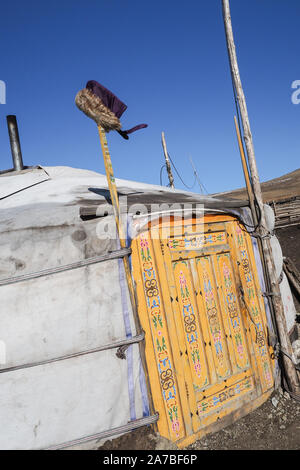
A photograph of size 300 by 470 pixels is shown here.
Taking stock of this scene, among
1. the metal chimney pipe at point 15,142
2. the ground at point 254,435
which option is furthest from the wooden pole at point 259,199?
the metal chimney pipe at point 15,142

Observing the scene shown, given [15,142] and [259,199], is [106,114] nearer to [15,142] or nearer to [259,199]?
[259,199]

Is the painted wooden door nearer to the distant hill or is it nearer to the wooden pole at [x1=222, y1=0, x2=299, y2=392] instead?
the wooden pole at [x1=222, y1=0, x2=299, y2=392]

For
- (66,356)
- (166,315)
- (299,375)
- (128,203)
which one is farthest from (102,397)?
(299,375)

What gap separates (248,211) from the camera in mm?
3283

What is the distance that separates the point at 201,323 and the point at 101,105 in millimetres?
1917

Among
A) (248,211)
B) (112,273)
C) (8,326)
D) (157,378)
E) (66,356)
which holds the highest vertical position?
(248,211)

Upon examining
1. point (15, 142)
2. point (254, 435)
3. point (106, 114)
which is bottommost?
point (254, 435)

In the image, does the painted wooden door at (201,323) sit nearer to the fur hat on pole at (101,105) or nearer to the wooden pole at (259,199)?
the wooden pole at (259,199)

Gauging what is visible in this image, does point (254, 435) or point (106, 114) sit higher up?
point (106, 114)

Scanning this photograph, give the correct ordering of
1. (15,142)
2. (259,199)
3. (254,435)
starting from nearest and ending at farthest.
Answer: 1. (254,435)
2. (259,199)
3. (15,142)

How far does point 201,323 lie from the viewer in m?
2.83

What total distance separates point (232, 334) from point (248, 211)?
1184 mm

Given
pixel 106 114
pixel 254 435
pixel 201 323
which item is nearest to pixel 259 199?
pixel 201 323
